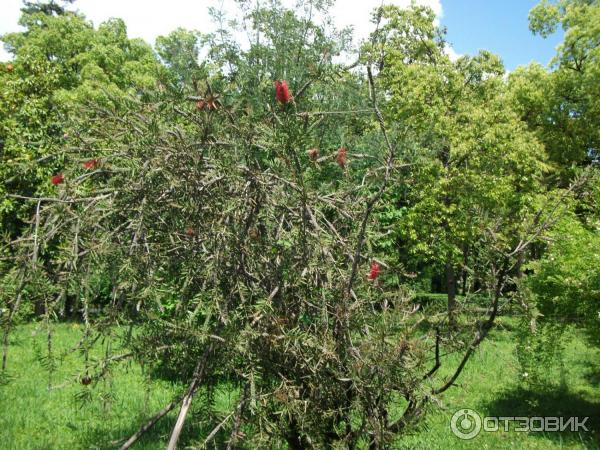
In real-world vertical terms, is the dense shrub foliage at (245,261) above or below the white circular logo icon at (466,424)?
above

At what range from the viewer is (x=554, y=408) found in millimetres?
8367

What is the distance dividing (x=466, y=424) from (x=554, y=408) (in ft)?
7.15

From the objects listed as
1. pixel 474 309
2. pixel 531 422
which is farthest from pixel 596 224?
pixel 474 309

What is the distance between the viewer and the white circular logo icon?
21.6 feet

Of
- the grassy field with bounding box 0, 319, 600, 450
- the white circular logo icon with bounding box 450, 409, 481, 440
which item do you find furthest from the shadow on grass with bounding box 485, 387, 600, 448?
the white circular logo icon with bounding box 450, 409, 481, 440

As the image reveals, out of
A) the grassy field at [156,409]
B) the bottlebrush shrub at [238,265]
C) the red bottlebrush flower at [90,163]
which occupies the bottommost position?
the grassy field at [156,409]

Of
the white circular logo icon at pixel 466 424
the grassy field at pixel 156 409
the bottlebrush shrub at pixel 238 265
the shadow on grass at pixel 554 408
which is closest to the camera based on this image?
the bottlebrush shrub at pixel 238 265

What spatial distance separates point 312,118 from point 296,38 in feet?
27.4

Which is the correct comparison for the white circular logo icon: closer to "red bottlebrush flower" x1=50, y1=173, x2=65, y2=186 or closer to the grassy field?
the grassy field

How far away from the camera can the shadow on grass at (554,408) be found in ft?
23.2

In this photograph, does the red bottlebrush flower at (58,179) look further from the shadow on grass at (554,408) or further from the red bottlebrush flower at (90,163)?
the shadow on grass at (554,408)

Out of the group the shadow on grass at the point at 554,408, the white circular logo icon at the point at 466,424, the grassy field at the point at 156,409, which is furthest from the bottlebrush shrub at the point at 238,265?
the shadow on grass at the point at 554,408

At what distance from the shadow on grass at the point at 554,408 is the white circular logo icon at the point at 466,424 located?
30.3 inches

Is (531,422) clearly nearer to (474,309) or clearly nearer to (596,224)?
(596,224)
